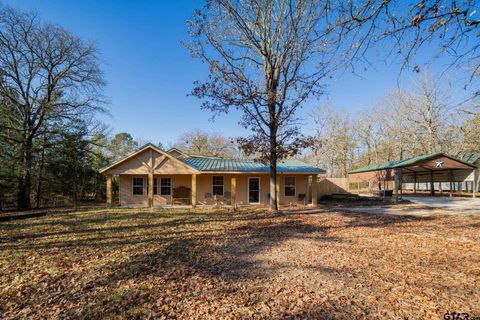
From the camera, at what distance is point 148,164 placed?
14.6 m

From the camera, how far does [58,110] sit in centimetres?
1736

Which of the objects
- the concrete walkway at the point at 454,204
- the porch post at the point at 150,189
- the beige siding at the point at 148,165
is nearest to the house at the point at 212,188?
the beige siding at the point at 148,165

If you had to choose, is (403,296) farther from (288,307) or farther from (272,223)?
(272,223)

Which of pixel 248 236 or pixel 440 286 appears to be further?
pixel 248 236

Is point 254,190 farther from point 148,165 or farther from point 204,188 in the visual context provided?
point 148,165

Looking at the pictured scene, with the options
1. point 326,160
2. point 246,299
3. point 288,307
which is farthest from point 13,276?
point 326,160

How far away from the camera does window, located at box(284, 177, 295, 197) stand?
627 inches

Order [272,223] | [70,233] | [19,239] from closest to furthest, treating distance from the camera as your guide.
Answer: [19,239]
[70,233]
[272,223]

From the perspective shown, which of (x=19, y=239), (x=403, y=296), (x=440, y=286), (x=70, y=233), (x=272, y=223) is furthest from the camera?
(x=272, y=223)

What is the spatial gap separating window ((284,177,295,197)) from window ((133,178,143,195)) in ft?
33.3

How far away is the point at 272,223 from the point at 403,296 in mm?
5996

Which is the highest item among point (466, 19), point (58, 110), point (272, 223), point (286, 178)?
point (58, 110)

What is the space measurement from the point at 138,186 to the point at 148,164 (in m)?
2.39

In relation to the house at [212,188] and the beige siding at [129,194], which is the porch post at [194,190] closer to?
the house at [212,188]
